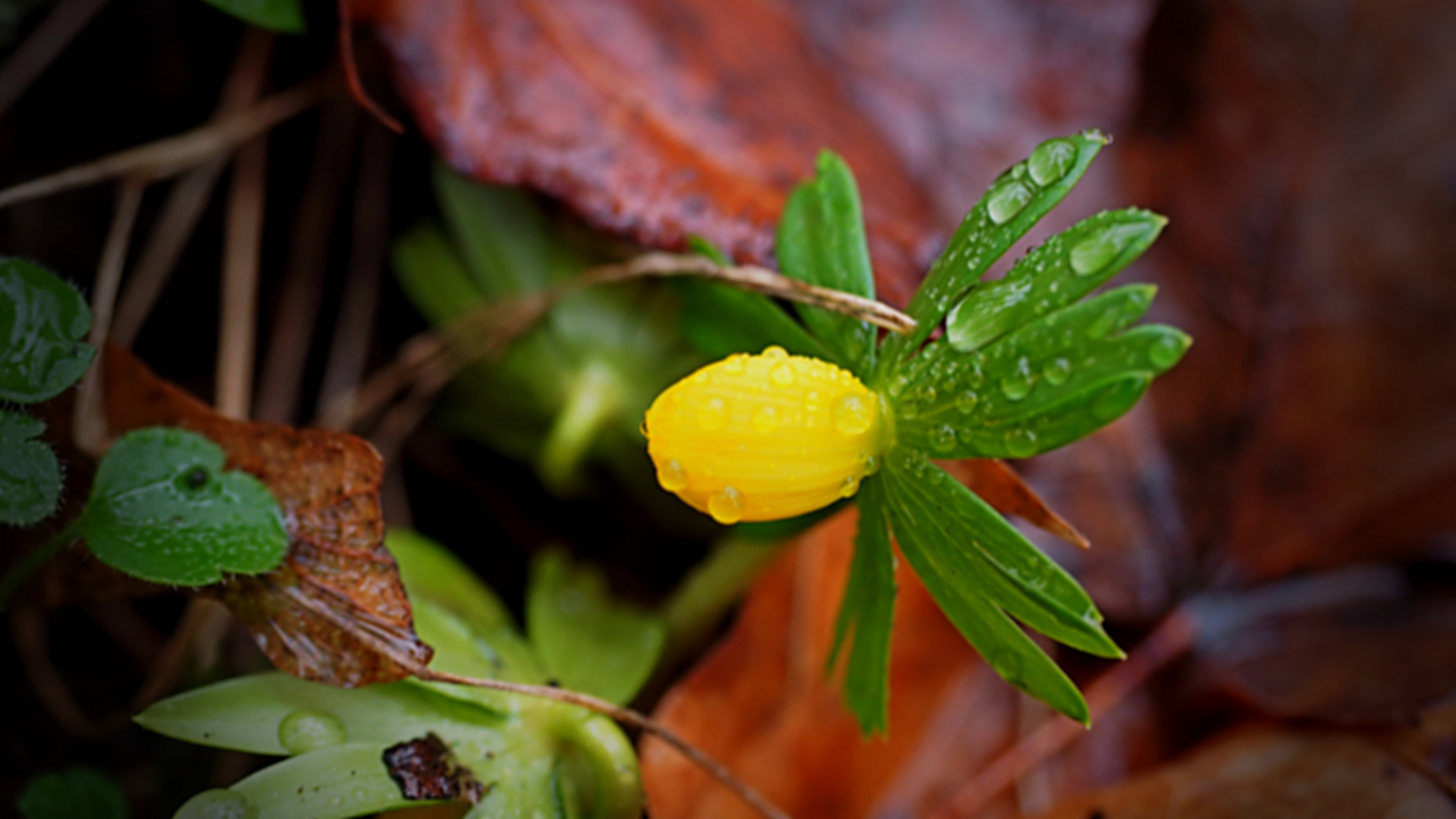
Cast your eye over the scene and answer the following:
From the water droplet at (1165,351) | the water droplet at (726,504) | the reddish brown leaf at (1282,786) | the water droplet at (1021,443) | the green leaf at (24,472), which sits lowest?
the reddish brown leaf at (1282,786)

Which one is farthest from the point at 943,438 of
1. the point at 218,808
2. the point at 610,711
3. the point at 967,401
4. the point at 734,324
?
the point at 218,808

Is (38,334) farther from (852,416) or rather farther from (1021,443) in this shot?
(1021,443)

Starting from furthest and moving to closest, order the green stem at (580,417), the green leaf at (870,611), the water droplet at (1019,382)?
the green stem at (580,417)
the green leaf at (870,611)
the water droplet at (1019,382)

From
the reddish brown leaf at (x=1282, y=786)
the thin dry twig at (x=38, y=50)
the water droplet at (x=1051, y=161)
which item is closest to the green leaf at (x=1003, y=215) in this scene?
the water droplet at (x=1051, y=161)

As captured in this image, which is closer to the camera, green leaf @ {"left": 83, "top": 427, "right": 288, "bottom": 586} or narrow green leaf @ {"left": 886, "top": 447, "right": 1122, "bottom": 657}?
narrow green leaf @ {"left": 886, "top": 447, "right": 1122, "bottom": 657}

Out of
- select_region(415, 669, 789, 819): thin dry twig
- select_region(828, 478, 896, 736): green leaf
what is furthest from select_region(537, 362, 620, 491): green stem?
select_region(828, 478, 896, 736): green leaf

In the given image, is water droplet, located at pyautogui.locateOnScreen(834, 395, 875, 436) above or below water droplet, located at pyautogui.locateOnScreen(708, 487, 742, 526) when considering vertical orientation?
above

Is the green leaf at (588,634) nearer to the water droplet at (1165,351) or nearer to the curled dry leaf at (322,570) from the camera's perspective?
the curled dry leaf at (322,570)

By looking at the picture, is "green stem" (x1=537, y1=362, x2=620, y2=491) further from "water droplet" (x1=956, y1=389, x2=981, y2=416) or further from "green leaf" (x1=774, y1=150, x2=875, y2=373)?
"water droplet" (x1=956, y1=389, x2=981, y2=416)
